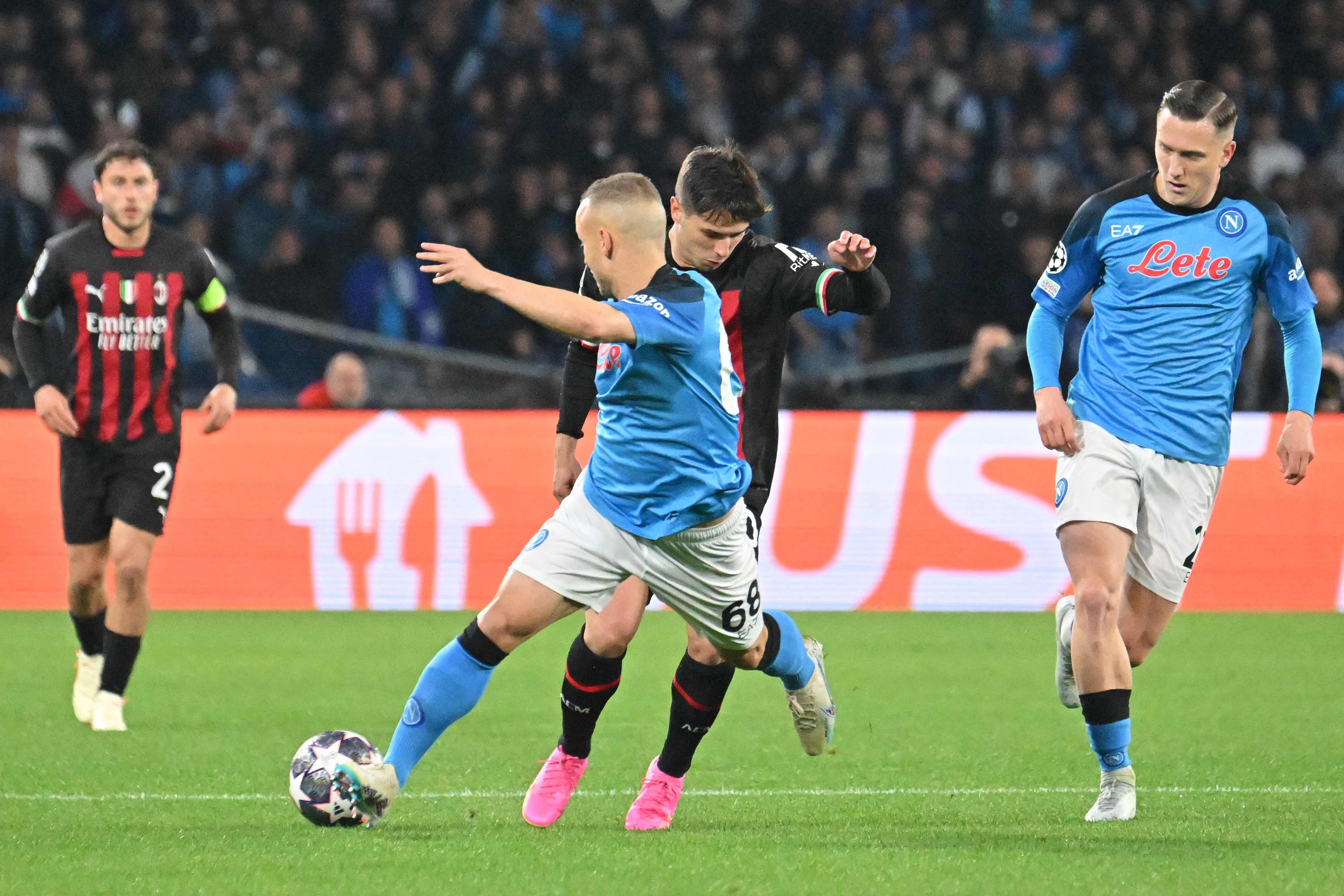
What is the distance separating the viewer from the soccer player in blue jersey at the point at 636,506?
469 centimetres

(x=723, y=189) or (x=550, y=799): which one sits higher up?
(x=723, y=189)

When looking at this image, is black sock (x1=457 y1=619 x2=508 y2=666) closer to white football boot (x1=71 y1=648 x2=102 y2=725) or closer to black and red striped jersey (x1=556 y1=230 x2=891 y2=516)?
black and red striped jersey (x1=556 y1=230 x2=891 y2=516)

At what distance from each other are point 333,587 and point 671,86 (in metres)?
6.67

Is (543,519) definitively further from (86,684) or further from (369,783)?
(369,783)

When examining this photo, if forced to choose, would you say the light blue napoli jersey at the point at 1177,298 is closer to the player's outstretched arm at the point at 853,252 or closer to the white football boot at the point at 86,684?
the player's outstretched arm at the point at 853,252

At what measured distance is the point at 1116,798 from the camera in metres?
5.12

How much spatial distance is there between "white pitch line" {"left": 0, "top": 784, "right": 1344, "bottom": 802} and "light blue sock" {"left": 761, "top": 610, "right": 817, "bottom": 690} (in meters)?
0.35

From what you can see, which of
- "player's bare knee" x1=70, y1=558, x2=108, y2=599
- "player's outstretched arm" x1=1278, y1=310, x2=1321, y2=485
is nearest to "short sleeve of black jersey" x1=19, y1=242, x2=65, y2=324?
"player's bare knee" x1=70, y1=558, x2=108, y2=599

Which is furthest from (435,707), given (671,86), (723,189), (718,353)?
(671,86)

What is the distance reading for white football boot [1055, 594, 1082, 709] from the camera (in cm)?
591

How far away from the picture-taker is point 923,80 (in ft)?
51.9

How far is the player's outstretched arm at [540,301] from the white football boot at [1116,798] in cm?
191

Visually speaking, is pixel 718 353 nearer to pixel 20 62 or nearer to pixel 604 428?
pixel 604 428

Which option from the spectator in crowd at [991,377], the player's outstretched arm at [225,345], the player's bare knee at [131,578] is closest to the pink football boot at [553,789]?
the player's bare knee at [131,578]
